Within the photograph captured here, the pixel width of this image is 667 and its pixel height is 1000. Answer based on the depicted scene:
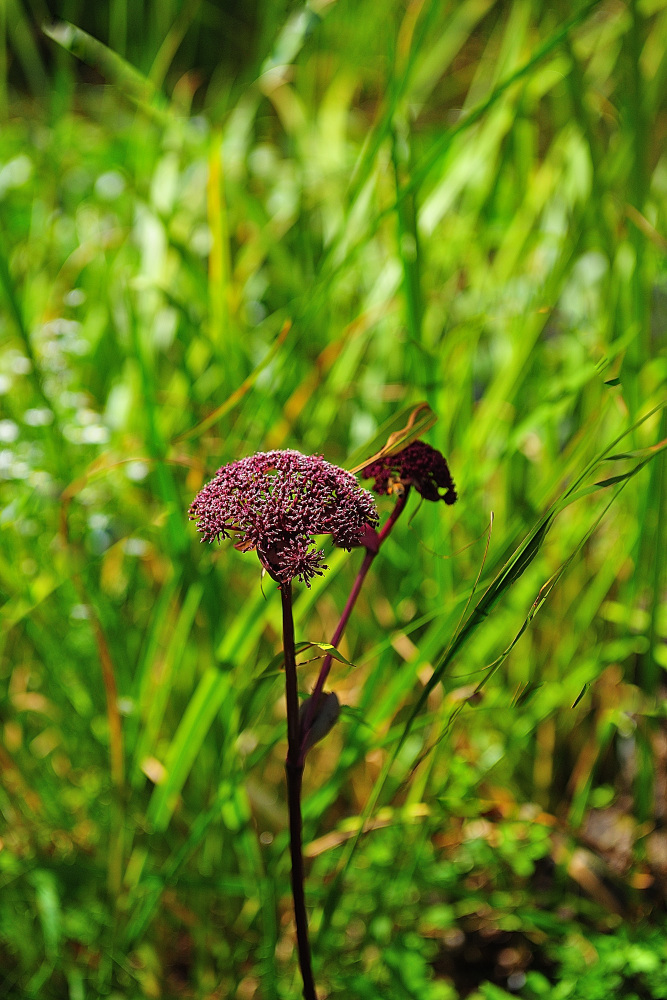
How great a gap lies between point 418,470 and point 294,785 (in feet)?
0.78

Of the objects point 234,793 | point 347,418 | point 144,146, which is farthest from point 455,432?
point 144,146

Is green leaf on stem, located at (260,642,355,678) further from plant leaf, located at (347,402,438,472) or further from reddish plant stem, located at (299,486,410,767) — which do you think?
plant leaf, located at (347,402,438,472)

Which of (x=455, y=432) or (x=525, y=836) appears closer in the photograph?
(x=525, y=836)

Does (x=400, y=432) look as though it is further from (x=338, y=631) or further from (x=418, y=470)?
Result: (x=338, y=631)

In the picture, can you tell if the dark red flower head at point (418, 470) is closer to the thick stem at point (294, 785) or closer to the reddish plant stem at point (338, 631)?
the reddish plant stem at point (338, 631)

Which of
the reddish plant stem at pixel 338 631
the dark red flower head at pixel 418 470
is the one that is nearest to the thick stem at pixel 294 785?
the reddish plant stem at pixel 338 631

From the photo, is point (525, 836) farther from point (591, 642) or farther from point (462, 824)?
point (591, 642)

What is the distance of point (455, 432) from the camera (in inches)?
48.3

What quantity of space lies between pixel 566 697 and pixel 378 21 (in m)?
1.88

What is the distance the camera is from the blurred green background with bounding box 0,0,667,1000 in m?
0.85

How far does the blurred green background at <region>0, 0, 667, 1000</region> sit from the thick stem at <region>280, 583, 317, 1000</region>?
0.10 m

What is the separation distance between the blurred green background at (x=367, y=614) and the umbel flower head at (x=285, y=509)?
0.12 m

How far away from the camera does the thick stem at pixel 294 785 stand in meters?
0.50

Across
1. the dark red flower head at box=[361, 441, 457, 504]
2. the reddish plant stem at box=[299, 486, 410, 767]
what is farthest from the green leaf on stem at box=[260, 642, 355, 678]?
the dark red flower head at box=[361, 441, 457, 504]
